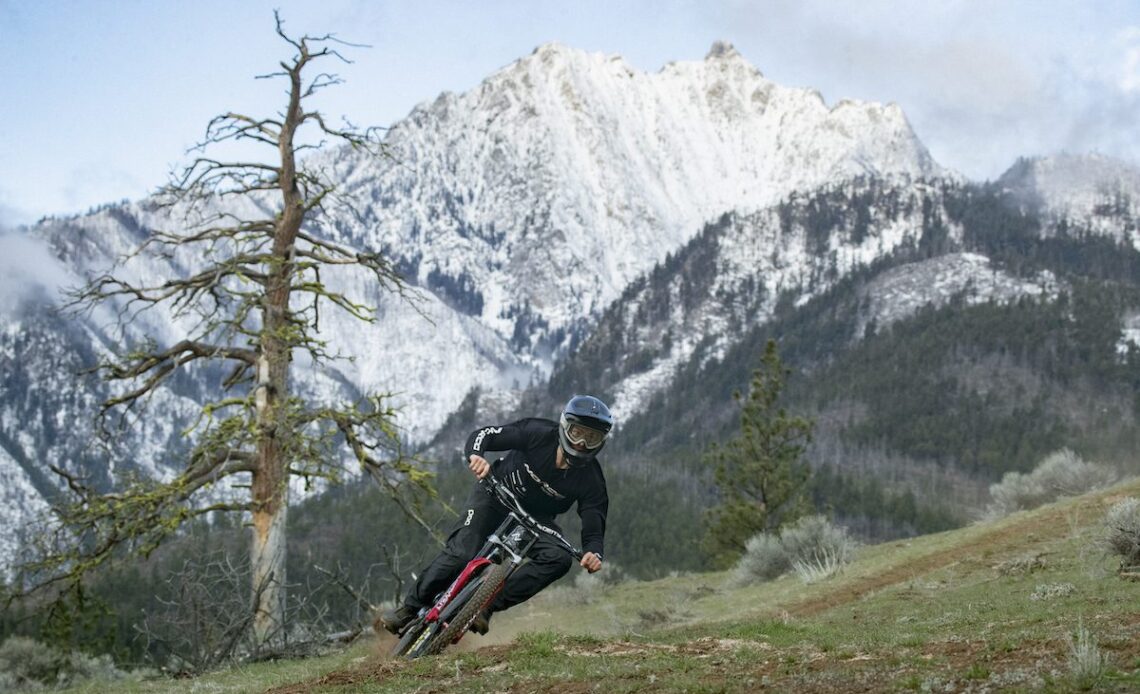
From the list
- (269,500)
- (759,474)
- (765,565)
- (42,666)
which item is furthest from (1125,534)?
(759,474)

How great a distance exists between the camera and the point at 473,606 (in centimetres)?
1051

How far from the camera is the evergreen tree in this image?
40.8 metres

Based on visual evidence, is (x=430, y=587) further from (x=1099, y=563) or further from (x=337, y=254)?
(x=337, y=254)

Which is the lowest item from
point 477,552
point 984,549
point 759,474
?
point 984,549

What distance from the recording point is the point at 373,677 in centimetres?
940

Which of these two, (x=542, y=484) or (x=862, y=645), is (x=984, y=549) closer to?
(x=862, y=645)

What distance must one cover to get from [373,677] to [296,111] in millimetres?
12964

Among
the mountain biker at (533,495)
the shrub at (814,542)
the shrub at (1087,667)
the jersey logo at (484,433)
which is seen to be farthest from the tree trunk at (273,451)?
the shrub at (1087,667)

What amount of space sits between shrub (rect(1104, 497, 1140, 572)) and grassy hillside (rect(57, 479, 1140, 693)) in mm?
297

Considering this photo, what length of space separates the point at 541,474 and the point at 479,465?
687 mm

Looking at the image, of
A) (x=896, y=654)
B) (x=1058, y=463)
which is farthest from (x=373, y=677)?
(x=1058, y=463)

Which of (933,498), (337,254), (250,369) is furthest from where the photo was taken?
(933,498)

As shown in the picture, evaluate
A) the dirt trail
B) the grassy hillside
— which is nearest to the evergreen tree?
the dirt trail

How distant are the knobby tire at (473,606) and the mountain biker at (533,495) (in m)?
0.16
